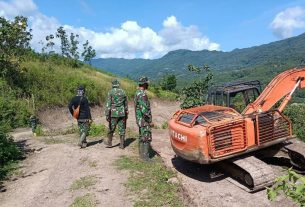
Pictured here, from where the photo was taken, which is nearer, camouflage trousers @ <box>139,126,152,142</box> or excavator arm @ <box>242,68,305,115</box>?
excavator arm @ <box>242,68,305,115</box>

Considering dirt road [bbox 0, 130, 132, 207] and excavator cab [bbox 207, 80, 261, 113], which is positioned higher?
excavator cab [bbox 207, 80, 261, 113]

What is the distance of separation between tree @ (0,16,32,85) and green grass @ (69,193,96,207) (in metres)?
18.0

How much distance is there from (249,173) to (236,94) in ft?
9.83

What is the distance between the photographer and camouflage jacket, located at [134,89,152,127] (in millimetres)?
11594

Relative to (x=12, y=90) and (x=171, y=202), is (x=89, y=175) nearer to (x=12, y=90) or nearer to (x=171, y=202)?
(x=171, y=202)

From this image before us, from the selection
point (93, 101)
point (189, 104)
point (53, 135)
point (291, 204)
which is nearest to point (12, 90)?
point (93, 101)

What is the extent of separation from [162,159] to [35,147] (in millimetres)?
5309

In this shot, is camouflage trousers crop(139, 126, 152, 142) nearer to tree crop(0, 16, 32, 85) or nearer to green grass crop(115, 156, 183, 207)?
green grass crop(115, 156, 183, 207)

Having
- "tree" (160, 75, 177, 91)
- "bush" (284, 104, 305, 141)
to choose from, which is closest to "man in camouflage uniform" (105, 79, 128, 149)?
"bush" (284, 104, 305, 141)

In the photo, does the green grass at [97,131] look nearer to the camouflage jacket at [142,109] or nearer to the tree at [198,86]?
the camouflage jacket at [142,109]

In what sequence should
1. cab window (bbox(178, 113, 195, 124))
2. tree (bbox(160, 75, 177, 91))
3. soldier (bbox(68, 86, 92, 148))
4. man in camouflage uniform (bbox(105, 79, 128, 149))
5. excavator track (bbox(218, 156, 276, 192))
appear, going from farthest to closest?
tree (bbox(160, 75, 177, 91)) < soldier (bbox(68, 86, 92, 148)) < man in camouflage uniform (bbox(105, 79, 128, 149)) < cab window (bbox(178, 113, 195, 124)) < excavator track (bbox(218, 156, 276, 192))

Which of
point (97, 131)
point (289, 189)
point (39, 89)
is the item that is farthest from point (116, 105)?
point (39, 89)

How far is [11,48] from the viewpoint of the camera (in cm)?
2703

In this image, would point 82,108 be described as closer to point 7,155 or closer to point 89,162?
point 89,162
